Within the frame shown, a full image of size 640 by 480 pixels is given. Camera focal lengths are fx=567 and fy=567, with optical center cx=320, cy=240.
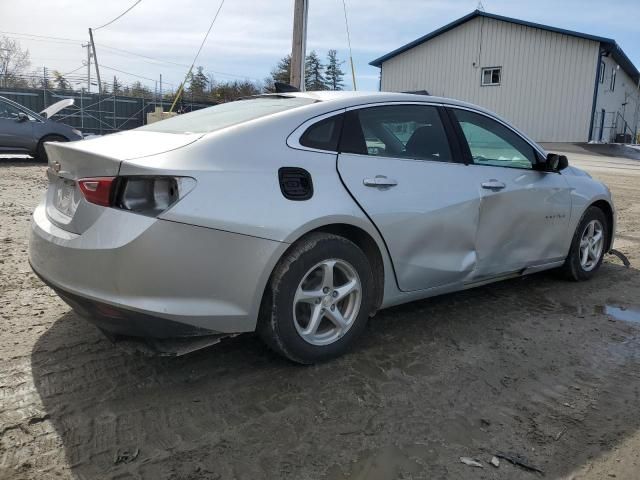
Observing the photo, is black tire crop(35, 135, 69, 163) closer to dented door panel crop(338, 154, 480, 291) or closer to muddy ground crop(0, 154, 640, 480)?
muddy ground crop(0, 154, 640, 480)

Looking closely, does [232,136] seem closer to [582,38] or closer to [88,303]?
[88,303]

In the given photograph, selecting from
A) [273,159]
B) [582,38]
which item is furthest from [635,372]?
[582,38]

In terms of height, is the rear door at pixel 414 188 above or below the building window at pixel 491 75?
below

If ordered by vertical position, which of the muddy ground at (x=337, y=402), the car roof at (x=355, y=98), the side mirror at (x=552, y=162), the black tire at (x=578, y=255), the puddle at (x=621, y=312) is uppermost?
the car roof at (x=355, y=98)

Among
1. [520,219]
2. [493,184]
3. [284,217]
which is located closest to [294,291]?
[284,217]

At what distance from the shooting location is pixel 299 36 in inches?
447

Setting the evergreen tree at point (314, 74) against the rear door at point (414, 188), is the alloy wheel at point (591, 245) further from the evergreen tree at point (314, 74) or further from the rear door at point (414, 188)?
the evergreen tree at point (314, 74)

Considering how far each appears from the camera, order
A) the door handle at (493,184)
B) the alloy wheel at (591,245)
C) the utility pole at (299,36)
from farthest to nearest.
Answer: the utility pole at (299,36) → the alloy wheel at (591,245) → the door handle at (493,184)

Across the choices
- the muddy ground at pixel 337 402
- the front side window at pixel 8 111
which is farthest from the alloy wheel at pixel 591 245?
the front side window at pixel 8 111

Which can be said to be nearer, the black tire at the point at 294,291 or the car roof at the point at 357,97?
the black tire at the point at 294,291

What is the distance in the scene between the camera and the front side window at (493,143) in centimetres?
417

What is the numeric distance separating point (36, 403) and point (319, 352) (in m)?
1.47

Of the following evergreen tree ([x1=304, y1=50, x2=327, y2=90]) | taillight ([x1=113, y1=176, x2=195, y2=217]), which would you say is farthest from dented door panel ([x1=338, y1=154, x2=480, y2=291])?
evergreen tree ([x1=304, y1=50, x2=327, y2=90])

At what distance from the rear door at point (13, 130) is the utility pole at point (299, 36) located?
638 centimetres
